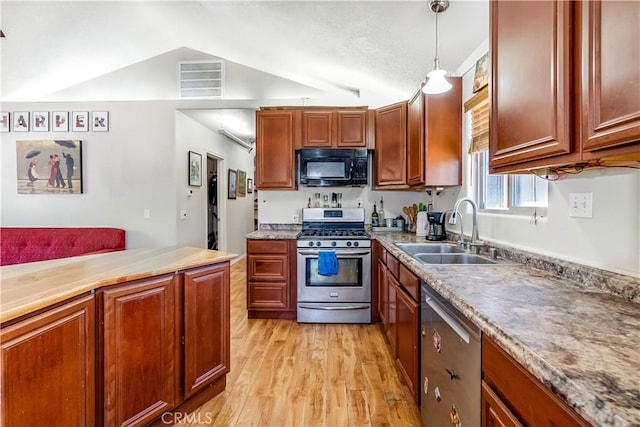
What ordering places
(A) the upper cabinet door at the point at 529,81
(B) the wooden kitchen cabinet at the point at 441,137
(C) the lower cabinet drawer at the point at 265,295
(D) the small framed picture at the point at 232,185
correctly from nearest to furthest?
(A) the upper cabinet door at the point at 529,81
(B) the wooden kitchen cabinet at the point at 441,137
(C) the lower cabinet drawer at the point at 265,295
(D) the small framed picture at the point at 232,185

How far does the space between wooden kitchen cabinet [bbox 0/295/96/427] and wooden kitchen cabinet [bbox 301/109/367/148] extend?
105 inches

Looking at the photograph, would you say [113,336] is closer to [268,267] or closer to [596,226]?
[268,267]

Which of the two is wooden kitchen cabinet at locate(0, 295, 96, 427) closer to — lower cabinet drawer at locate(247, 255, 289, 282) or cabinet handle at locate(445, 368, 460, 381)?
cabinet handle at locate(445, 368, 460, 381)

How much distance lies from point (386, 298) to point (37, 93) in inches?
199

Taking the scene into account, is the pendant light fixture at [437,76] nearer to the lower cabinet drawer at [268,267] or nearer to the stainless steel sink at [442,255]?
the stainless steel sink at [442,255]

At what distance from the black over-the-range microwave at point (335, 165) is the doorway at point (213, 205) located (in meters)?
2.72

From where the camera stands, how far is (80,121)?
4051 millimetres

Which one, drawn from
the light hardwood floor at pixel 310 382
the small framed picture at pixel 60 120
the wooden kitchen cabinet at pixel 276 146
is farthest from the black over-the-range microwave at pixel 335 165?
the small framed picture at pixel 60 120

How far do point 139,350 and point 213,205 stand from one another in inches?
182

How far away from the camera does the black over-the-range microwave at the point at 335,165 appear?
351cm

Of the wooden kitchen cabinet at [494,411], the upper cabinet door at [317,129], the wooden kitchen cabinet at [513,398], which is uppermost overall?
the upper cabinet door at [317,129]

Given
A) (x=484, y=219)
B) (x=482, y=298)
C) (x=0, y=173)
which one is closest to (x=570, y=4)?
(x=482, y=298)

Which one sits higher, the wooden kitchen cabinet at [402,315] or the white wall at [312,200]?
the white wall at [312,200]

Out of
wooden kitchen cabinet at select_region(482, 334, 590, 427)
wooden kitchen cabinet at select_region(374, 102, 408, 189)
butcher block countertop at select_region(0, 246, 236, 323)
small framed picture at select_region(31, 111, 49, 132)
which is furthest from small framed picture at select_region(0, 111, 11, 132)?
wooden kitchen cabinet at select_region(482, 334, 590, 427)
